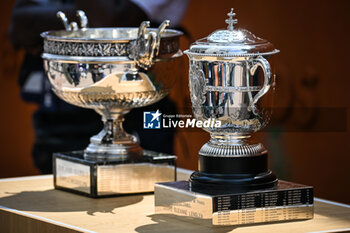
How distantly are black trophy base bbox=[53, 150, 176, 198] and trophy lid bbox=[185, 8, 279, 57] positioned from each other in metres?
0.39

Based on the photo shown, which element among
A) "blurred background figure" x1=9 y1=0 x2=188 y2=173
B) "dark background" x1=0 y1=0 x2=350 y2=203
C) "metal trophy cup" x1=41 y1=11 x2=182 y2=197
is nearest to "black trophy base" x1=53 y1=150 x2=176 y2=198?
"metal trophy cup" x1=41 y1=11 x2=182 y2=197

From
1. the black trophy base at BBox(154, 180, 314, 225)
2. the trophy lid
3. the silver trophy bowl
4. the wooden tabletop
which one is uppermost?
the trophy lid

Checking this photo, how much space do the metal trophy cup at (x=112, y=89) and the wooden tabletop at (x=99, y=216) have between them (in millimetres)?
43

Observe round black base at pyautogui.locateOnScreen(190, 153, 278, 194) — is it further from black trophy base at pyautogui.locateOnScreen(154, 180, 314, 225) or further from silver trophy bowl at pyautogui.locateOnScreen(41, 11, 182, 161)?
silver trophy bowl at pyautogui.locateOnScreen(41, 11, 182, 161)

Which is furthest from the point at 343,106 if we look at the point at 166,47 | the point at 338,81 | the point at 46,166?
the point at 46,166

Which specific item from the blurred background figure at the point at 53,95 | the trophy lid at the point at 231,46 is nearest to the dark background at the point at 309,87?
the blurred background figure at the point at 53,95

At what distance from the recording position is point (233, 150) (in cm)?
179

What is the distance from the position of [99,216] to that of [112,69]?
0.36 meters

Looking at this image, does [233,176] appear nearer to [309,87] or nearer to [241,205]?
[241,205]

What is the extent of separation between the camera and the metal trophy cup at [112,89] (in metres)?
2.01

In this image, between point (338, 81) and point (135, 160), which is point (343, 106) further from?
point (135, 160)

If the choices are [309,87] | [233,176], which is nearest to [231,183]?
[233,176]

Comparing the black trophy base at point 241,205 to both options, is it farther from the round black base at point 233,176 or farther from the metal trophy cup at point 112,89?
the metal trophy cup at point 112,89

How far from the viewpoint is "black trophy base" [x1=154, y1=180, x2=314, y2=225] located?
5.58 ft
